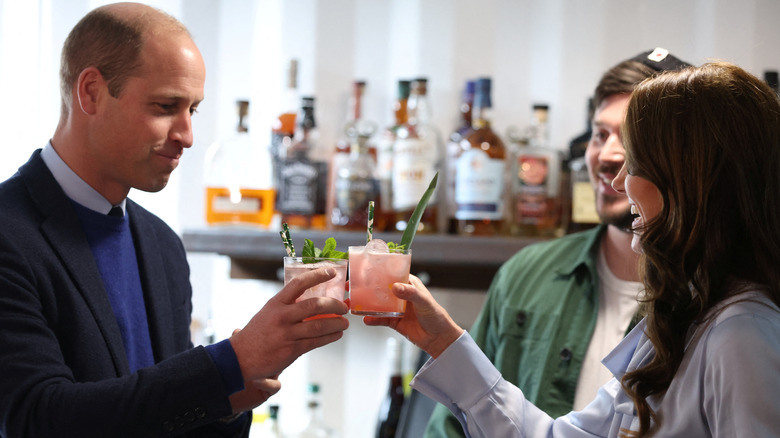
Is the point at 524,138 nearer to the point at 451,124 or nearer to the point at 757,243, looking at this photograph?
the point at 451,124

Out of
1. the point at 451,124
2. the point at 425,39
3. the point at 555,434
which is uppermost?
the point at 425,39

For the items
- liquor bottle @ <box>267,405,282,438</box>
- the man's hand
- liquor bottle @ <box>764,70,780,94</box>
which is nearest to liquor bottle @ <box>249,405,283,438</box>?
liquor bottle @ <box>267,405,282,438</box>

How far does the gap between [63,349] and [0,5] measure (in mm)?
1369

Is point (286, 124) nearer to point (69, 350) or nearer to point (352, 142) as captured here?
point (352, 142)

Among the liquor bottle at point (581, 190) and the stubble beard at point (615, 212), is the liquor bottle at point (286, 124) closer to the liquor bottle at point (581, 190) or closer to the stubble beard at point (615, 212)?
the liquor bottle at point (581, 190)

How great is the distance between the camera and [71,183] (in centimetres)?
133

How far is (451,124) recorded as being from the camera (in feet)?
7.27

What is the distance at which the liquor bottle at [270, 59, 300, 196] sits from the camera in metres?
2.16

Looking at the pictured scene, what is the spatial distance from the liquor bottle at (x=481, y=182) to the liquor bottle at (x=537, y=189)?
5cm

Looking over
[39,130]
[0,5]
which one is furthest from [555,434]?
[0,5]

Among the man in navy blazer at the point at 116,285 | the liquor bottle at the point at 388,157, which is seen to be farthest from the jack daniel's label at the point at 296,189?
the man in navy blazer at the point at 116,285

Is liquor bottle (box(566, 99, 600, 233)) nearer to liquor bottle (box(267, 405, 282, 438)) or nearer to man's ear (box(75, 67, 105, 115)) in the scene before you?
liquor bottle (box(267, 405, 282, 438))

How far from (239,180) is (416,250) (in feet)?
1.97

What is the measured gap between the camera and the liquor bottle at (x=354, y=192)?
2.03m
